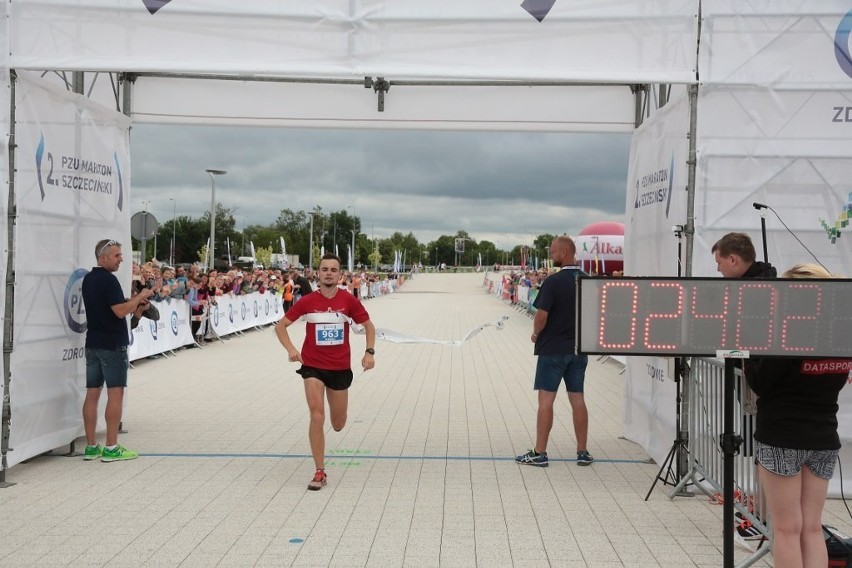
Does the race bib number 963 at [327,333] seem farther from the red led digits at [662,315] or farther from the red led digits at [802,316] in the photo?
the red led digits at [802,316]

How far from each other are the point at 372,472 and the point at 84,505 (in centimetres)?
232

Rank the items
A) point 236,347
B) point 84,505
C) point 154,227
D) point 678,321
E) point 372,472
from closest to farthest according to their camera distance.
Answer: point 678,321
point 84,505
point 372,472
point 154,227
point 236,347

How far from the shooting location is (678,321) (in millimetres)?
3979

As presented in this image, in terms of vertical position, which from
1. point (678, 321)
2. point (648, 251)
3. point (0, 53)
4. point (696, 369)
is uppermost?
point (0, 53)

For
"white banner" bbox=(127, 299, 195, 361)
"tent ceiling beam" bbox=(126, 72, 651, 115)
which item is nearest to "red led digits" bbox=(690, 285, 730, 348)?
"tent ceiling beam" bbox=(126, 72, 651, 115)

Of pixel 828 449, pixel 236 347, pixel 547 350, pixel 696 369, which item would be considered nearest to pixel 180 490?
pixel 547 350

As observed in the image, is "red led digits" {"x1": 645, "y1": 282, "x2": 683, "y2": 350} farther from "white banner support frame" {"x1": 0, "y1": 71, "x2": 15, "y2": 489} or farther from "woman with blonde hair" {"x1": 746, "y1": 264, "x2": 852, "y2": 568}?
"white banner support frame" {"x1": 0, "y1": 71, "x2": 15, "y2": 489}

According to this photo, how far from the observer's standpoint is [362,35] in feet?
21.2

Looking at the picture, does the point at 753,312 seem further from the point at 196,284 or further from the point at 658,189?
the point at 196,284

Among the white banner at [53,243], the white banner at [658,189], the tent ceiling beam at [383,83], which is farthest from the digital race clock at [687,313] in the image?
the tent ceiling beam at [383,83]

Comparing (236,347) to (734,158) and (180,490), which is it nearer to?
(180,490)

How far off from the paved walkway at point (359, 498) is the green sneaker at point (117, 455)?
18 cm

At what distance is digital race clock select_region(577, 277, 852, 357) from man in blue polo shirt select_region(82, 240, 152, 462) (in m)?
4.51

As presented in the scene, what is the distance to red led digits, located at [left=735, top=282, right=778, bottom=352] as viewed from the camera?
3.88 m
